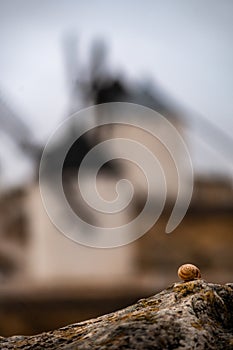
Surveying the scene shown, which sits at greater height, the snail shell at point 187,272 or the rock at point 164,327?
the snail shell at point 187,272

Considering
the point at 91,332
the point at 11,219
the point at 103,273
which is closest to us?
the point at 91,332

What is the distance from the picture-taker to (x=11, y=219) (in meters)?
13.8

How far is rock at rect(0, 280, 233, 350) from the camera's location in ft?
2.99

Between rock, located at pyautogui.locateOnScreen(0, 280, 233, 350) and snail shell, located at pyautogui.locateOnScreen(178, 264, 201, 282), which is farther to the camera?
snail shell, located at pyautogui.locateOnScreen(178, 264, 201, 282)

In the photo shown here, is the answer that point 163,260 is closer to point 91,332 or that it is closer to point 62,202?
point 62,202

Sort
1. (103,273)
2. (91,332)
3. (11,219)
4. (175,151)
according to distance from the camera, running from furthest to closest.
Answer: (175,151), (11,219), (103,273), (91,332)

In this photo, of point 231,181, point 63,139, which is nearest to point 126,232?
point 231,181

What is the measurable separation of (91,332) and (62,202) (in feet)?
44.3

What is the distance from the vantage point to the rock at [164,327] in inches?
35.9

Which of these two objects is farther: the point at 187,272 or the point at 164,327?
the point at 187,272

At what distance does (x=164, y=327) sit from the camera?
37.1 inches

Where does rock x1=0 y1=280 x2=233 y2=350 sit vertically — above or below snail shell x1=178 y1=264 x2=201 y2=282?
below

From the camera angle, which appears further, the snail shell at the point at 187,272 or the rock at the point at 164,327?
the snail shell at the point at 187,272

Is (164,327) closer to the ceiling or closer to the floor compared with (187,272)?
closer to the floor
